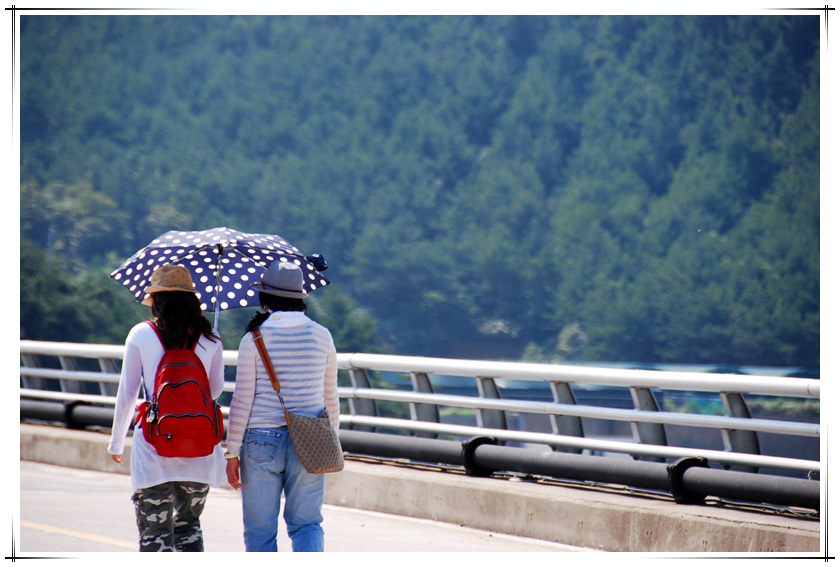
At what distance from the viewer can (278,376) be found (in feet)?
15.3

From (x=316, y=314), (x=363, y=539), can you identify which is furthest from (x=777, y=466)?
(x=316, y=314)

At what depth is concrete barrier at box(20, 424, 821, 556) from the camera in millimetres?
5871

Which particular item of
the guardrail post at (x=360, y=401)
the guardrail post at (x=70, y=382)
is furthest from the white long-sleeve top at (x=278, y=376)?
the guardrail post at (x=70, y=382)

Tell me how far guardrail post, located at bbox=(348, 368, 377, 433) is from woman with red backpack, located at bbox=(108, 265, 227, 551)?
453cm

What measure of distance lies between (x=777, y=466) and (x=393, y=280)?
300 ft

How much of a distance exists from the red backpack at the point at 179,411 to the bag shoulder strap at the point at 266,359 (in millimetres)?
266

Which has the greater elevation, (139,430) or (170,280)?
(170,280)

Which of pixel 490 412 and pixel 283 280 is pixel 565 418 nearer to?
pixel 490 412

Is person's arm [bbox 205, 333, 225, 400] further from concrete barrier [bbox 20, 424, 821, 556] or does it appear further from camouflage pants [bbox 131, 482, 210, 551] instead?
concrete barrier [bbox 20, 424, 821, 556]

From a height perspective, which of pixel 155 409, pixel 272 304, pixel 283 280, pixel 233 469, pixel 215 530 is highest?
pixel 283 280

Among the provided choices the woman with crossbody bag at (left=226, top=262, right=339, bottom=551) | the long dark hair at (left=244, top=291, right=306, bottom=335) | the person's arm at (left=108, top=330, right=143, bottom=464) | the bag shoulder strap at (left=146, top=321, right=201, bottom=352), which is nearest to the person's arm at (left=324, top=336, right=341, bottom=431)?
the woman with crossbody bag at (left=226, top=262, right=339, bottom=551)

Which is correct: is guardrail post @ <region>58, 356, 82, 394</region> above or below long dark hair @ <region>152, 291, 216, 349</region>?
below

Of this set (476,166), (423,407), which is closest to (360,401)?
(423,407)

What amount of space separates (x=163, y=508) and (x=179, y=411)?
46cm
